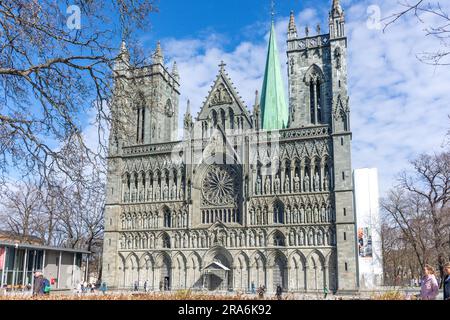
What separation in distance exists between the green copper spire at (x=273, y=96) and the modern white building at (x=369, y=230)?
9.96 m

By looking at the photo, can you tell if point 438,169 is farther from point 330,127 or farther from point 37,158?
point 37,158

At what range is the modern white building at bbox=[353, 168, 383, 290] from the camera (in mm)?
37781

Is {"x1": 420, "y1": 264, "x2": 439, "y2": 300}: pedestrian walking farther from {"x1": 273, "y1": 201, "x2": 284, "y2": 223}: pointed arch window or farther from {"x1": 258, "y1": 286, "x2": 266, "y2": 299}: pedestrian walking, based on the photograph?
{"x1": 273, "y1": 201, "x2": 284, "y2": 223}: pointed arch window

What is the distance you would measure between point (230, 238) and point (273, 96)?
1721cm

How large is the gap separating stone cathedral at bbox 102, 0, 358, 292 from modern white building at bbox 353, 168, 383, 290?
265 cm

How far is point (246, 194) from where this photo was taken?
3991 centimetres

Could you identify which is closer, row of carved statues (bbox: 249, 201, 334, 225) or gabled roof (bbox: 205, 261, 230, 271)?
row of carved statues (bbox: 249, 201, 334, 225)

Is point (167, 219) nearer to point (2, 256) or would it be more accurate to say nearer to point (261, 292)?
point (2, 256)

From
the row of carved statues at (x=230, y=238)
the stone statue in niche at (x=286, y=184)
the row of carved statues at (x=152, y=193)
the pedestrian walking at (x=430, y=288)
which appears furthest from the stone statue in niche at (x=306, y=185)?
the pedestrian walking at (x=430, y=288)

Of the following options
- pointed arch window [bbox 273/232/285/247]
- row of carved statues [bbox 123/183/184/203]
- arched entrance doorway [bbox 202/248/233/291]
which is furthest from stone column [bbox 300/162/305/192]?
row of carved statues [bbox 123/183/184/203]

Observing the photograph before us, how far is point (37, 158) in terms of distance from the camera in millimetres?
10242

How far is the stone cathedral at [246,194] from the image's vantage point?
3738cm

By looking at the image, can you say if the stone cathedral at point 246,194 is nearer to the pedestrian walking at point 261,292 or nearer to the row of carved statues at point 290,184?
the row of carved statues at point 290,184

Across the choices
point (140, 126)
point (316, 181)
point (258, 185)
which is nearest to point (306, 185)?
point (316, 181)
